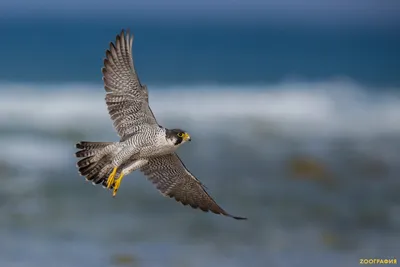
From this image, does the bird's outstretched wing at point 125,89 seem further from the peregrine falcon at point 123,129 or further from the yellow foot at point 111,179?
the yellow foot at point 111,179

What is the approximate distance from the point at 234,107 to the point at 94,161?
1276 centimetres

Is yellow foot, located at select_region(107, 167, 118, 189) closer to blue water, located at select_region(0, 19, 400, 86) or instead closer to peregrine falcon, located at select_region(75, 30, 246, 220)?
peregrine falcon, located at select_region(75, 30, 246, 220)

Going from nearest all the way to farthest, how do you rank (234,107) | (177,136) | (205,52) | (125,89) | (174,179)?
1. (177,136)
2. (125,89)
3. (174,179)
4. (234,107)
5. (205,52)

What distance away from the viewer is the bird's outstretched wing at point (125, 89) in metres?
9.67

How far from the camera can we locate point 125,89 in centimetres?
969

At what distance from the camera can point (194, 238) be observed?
45.7 feet

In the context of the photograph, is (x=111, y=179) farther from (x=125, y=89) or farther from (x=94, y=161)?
(x=125, y=89)

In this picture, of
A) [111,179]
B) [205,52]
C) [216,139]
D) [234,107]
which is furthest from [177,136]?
[205,52]

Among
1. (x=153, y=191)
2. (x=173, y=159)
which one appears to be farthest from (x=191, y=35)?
(x=173, y=159)

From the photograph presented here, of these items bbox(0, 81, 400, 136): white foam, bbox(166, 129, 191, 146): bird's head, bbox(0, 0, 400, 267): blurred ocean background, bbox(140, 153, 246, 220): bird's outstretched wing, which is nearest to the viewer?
bbox(166, 129, 191, 146): bird's head

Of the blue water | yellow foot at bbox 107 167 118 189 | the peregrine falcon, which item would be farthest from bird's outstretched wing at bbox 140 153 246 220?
the blue water

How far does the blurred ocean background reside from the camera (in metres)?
13.8

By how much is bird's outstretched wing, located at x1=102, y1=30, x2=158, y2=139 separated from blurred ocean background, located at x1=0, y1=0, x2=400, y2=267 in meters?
3.49

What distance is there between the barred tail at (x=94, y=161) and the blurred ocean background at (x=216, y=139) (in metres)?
3.24
